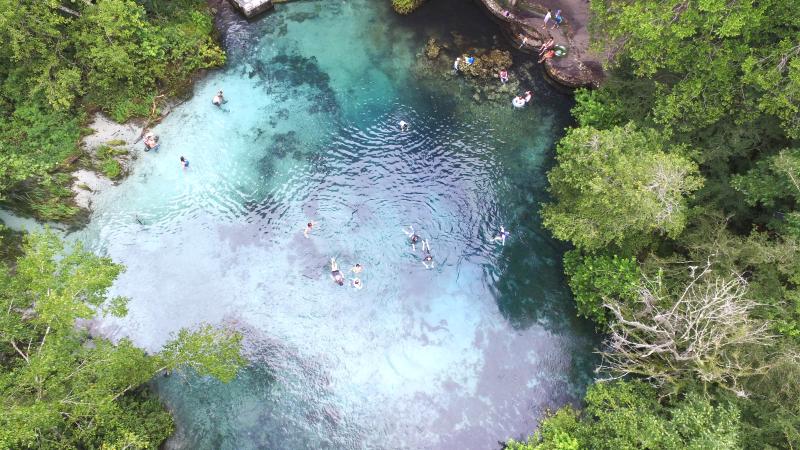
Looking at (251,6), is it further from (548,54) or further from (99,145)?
(548,54)

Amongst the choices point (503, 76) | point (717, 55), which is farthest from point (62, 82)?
point (717, 55)

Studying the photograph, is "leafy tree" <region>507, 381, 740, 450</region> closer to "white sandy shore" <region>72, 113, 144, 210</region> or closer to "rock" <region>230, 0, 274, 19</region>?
"white sandy shore" <region>72, 113, 144, 210</region>

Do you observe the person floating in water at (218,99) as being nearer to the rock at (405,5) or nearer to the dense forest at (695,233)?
the rock at (405,5)

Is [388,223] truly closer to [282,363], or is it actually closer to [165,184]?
[282,363]

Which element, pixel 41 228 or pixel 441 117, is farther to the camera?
pixel 441 117

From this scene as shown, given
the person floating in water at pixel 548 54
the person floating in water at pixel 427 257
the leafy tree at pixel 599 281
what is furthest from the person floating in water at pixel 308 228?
the person floating in water at pixel 548 54

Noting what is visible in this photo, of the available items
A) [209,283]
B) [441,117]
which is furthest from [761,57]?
[209,283]

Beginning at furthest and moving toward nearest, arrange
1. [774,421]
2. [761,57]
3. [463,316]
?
[463,316] → [761,57] → [774,421]
